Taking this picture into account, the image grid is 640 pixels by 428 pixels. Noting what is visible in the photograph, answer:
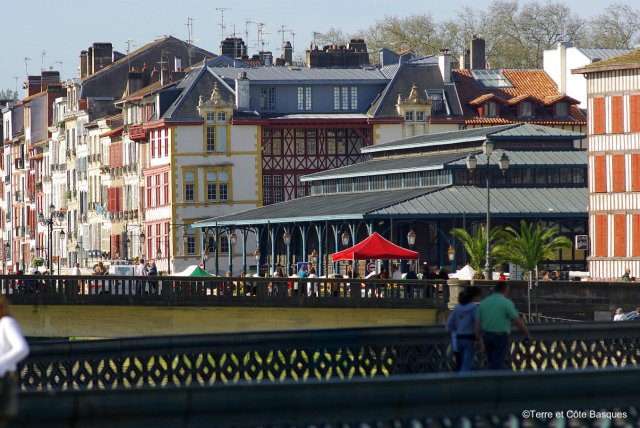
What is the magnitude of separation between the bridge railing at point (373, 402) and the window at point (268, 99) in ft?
309

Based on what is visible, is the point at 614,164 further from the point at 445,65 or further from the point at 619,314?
the point at 445,65

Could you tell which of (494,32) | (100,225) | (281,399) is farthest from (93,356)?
(494,32)

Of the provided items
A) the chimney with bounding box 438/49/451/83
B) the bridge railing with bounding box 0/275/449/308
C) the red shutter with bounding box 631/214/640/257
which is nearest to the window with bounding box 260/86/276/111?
the chimney with bounding box 438/49/451/83

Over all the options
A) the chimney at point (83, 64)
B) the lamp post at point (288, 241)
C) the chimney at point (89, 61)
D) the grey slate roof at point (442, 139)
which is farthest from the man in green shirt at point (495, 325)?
the chimney at point (83, 64)

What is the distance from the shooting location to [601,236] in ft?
238

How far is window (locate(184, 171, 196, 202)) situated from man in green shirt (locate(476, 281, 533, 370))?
83.0m

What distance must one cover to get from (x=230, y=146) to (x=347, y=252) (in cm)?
4344

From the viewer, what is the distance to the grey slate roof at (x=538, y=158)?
8538 centimetres

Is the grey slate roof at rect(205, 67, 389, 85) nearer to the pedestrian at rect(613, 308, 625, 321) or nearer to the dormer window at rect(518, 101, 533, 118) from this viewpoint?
the dormer window at rect(518, 101, 533, 118)

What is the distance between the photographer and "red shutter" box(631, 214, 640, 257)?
70.4 meters

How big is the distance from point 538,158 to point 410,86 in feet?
71.2

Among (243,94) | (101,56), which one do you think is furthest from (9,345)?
(101,56)

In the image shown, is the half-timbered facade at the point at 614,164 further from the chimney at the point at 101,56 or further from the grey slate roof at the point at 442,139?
the chimney at the point at 101,56

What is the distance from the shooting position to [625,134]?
71938 mm
